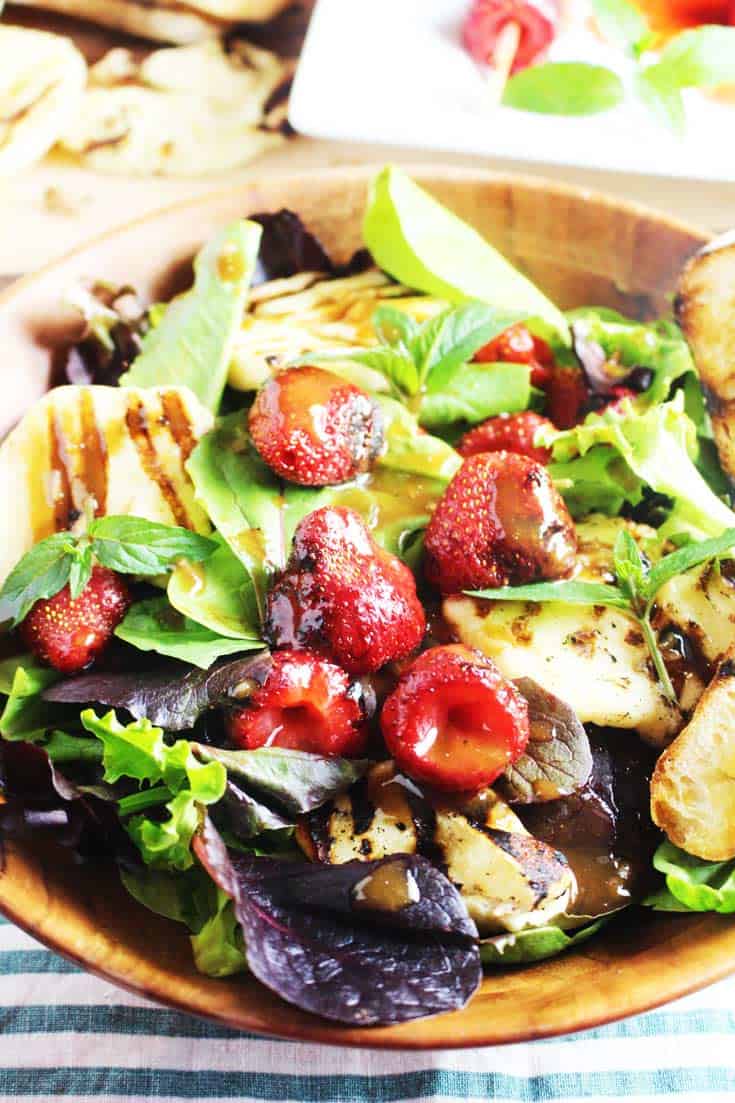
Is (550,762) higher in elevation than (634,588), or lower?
lower

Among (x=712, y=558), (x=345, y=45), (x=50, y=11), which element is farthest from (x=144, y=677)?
(x=50, y=11)

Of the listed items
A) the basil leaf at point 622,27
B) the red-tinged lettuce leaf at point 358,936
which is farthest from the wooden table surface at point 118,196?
the red-tinged lettuce leaf at point 358,936

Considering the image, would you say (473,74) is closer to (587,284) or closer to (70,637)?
(587,284)

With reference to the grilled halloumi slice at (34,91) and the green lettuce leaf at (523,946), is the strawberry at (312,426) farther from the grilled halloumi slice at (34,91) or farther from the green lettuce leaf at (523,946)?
the grilled halloumi slice at (34,91)

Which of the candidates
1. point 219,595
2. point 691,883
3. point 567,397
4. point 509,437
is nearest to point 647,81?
point 567,397

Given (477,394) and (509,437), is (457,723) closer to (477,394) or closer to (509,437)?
(509,437)
